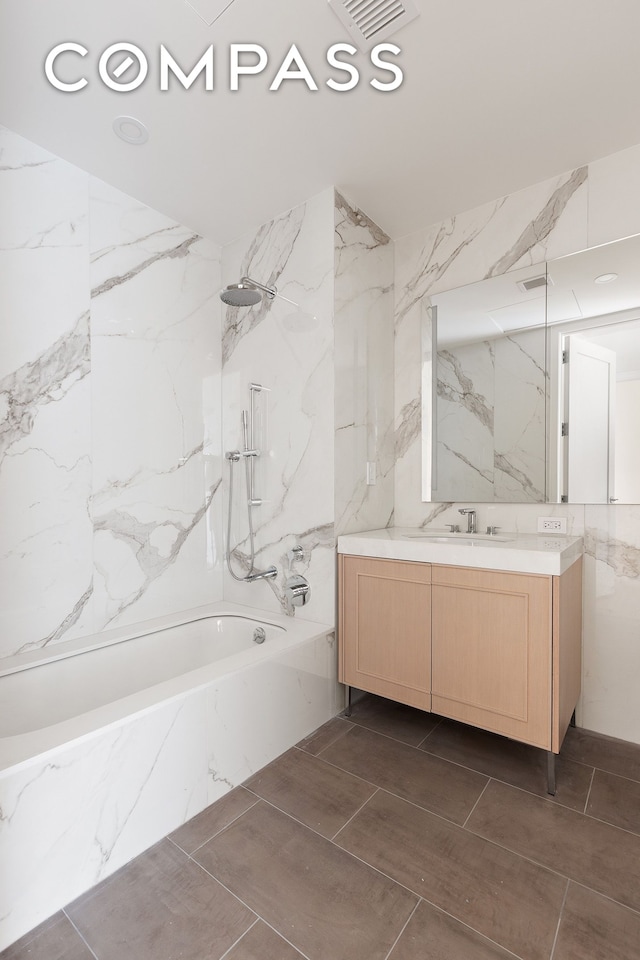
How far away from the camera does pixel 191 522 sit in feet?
8.41

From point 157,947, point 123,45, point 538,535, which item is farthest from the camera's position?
point 538,535

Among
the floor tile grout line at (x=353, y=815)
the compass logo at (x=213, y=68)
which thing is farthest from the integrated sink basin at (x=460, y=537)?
the compass logo at (x=213, y=68)

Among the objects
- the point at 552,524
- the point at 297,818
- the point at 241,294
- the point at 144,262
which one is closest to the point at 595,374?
the point at 552,524

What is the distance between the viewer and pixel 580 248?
2.05 meters

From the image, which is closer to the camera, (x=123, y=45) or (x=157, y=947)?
(x=157, y=947)

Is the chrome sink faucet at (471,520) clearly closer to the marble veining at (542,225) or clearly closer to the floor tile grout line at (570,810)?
the floor tile grout line at (570,810)

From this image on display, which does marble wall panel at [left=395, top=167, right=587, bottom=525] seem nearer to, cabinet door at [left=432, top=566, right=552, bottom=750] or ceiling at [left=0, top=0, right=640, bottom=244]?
ceiling at [left=0, top=0, right=640, bottom=244]

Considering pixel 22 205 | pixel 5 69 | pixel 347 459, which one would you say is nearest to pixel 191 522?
pixel 347 459

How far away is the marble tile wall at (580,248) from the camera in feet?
6.39

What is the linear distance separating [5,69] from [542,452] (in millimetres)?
2524

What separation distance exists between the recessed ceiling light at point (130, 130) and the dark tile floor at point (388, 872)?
2548 mm

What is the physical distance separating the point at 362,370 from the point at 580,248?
43.2 inches

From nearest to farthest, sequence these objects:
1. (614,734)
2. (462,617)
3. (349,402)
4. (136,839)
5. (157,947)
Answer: (157,947) → (136,839) → (462,617) → (614,734) → (349,402)

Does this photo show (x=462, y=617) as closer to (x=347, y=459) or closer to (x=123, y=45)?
(x=347, y=459)
